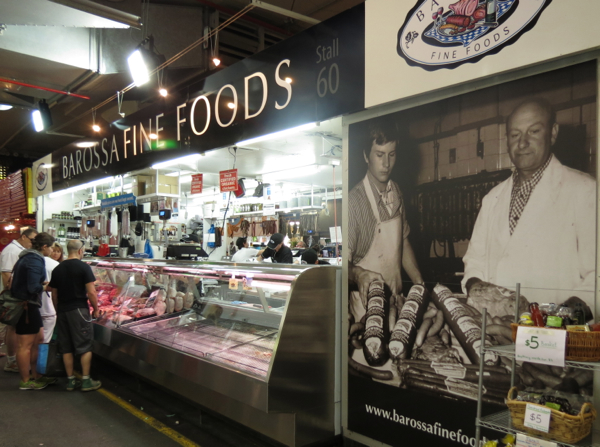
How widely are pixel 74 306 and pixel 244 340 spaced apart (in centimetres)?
235

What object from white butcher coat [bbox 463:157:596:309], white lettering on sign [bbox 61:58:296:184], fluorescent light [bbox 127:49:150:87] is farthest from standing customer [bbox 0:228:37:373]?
white butcher coat [bbox 463:157:596:309]

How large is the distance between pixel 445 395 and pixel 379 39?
2.67m

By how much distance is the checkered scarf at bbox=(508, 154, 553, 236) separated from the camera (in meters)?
2.77

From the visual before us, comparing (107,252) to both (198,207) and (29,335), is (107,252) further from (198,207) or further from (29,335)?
(198,207)

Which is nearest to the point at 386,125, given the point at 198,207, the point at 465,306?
the point at 465,306

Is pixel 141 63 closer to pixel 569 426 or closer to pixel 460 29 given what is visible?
pixel 460 29

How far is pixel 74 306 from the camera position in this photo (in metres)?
5.30

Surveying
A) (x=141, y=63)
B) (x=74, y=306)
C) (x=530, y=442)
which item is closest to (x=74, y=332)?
(x=74, y=306)

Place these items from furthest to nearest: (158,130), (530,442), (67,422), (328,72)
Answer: (158,130) < (67,422) < (328,72) < (530,442)

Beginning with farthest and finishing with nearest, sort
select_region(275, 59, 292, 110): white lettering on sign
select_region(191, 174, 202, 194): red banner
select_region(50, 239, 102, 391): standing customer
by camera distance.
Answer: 1. select_region(191, 174, 202, 194): red banner
2. select_region(50, 239, 102, 391): standing customer
3. select_region(275, 59, 292, 110): white lettering on sign

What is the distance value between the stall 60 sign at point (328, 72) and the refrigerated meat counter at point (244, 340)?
153cm

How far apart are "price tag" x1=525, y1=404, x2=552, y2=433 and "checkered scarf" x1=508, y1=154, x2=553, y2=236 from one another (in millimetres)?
1099

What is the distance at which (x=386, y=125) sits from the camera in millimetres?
3572

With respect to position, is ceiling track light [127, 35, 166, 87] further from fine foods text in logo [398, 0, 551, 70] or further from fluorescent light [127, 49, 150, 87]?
fine foods text in logo [398, 0, 551, 70]
